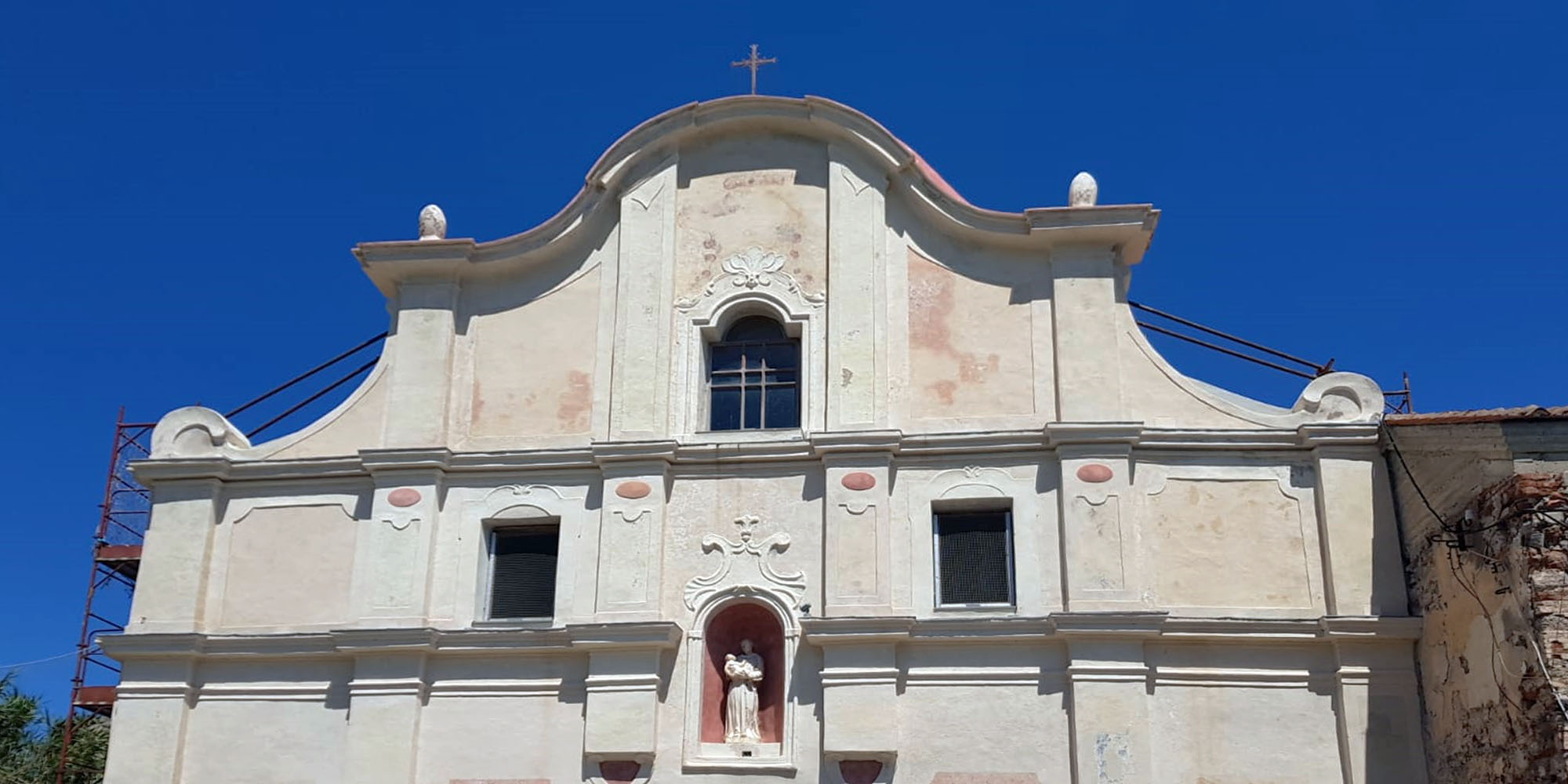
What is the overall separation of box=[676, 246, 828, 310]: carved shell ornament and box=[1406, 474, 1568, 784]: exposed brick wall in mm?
6973

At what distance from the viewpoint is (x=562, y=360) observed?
55.9 feet

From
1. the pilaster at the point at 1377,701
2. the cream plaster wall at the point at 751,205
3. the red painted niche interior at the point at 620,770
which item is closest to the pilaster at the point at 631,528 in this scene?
the red painted niche interior at the point at 620,770

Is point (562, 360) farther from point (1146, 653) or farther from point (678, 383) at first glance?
point (1146, 653)

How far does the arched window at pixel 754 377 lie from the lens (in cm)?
1670

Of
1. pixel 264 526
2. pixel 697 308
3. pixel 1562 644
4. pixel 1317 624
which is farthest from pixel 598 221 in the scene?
pixel 1562 644

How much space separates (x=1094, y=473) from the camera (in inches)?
608

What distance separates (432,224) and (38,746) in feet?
42.9

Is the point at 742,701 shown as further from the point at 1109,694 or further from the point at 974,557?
the point at 1109,694

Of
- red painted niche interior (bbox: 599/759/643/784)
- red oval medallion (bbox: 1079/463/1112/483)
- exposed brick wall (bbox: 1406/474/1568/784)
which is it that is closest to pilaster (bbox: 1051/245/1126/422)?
red oval medallion (bbox: 1079/463/1112/483)

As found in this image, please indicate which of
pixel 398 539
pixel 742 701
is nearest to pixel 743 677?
pixel 742 701

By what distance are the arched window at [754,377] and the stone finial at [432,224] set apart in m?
3.46

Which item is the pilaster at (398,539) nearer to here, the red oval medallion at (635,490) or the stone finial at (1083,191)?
the red oval medallion at (635,490)

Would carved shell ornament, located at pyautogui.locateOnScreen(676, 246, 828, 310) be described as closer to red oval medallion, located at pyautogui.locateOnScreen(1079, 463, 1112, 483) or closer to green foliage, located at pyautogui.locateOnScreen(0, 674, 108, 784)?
red oval medallion, located at pyautogui.locateOnScreen(1079, 463, 1112, 483)

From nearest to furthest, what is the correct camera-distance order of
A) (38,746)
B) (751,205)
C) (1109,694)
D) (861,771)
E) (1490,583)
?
(1490,583), (1109,694), (861,771), (751,205), (38,746)
